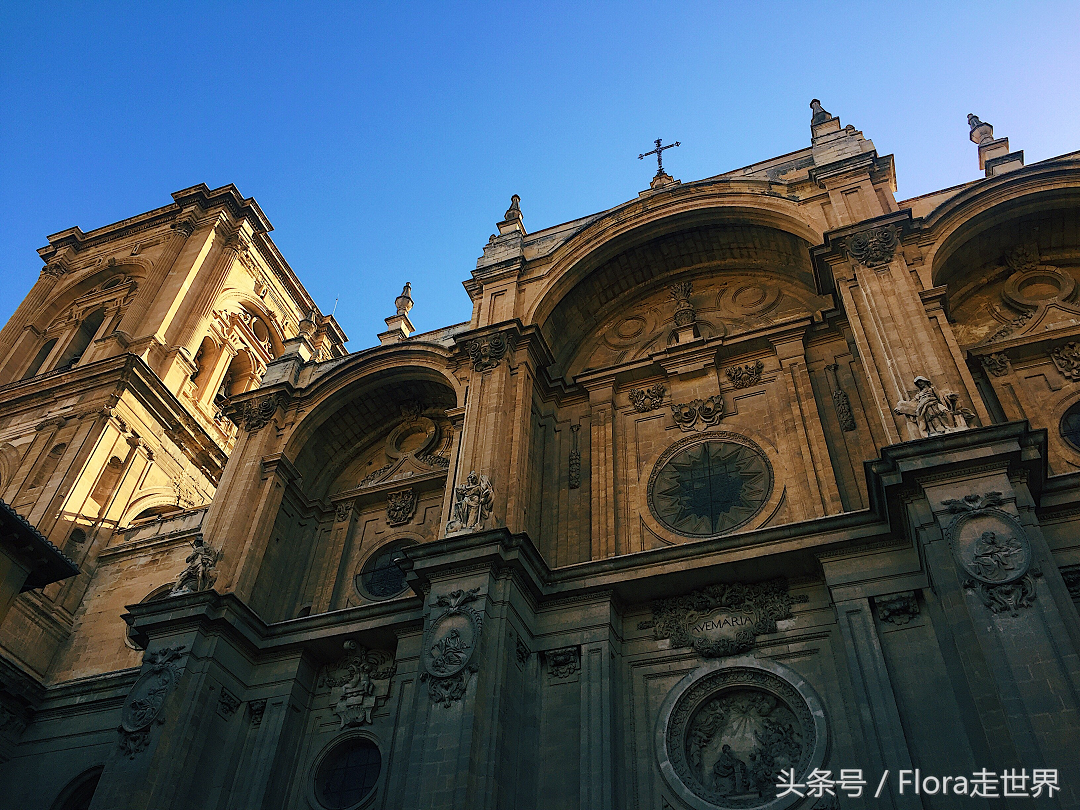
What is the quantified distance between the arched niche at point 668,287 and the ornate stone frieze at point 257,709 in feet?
34.2

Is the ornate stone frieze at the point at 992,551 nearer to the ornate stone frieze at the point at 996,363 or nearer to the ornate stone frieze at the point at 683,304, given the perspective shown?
the ornate stone frieze at the point at 996,363

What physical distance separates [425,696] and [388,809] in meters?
1.82

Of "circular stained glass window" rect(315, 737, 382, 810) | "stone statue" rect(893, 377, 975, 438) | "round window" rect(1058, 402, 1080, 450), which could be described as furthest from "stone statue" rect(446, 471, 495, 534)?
"round window" rect(1058, 402, 1080, 450)

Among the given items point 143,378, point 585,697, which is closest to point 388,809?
point 585,697

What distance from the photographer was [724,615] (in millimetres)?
16406

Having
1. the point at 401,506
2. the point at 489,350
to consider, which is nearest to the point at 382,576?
the point at 401,506

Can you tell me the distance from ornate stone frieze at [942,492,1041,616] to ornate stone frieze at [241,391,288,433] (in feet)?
55.1

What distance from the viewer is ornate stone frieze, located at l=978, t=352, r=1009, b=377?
18391mm

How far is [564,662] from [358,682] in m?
4.91

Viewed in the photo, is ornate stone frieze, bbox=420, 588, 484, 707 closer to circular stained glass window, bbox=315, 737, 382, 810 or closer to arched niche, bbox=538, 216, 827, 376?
circular stained glass window, bbox=315, 737, 382, 810

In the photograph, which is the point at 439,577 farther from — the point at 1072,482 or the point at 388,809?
the point at 1072,482

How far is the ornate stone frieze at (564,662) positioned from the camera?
53.6 feet

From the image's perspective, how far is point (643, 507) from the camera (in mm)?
19312

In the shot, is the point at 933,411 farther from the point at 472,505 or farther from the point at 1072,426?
the point at 472,505
